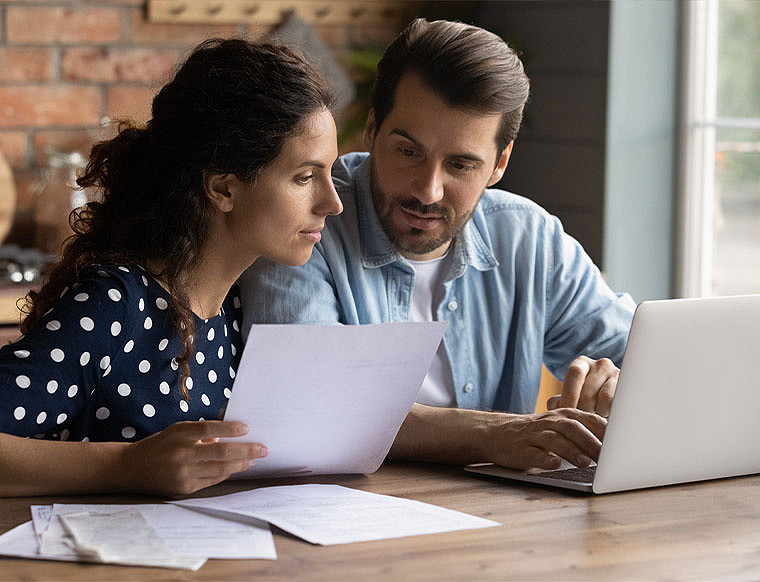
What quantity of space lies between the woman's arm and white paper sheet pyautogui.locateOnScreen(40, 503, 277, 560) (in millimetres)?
43

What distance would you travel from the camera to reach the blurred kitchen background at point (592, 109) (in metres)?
3.10

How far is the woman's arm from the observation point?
51.8 inches

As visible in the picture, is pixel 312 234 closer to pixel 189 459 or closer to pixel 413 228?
pixel 413 228

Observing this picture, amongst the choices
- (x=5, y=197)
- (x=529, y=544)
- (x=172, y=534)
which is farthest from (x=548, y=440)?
(x=5, y=197)

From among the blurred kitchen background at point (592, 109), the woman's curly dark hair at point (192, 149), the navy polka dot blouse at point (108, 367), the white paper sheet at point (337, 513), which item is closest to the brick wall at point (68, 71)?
the blurred kitchen background at point (592, 109)

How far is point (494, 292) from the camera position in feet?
6.44

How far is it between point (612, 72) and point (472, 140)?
1.48m

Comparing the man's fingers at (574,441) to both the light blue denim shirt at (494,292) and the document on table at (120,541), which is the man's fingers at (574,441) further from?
the document on table at (120,541)

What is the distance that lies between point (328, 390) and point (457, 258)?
631 millimetres

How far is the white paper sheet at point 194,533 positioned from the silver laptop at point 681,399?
15.8 inches

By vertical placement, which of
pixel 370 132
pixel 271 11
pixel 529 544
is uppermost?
pixel 271 11

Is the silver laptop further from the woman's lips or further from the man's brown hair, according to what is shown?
the man's brown hair

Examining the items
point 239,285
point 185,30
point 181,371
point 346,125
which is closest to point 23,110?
point 185,30

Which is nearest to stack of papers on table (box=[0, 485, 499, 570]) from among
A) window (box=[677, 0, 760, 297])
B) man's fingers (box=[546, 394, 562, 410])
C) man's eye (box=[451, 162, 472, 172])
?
man's fingers (box=[546, 394, 562, 410])
